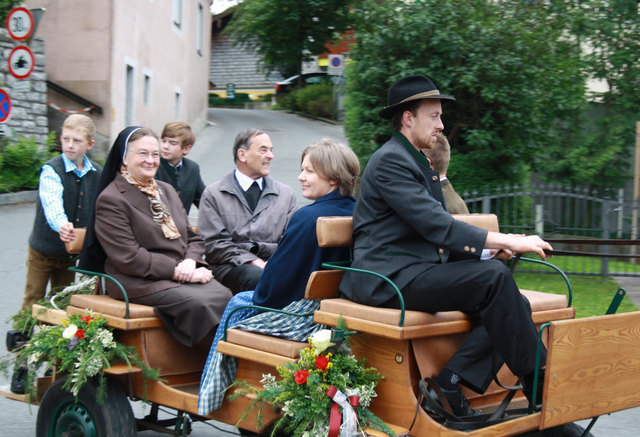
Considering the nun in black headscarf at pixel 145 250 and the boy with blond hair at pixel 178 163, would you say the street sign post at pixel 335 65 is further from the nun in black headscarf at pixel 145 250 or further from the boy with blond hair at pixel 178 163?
the nun in black headscarf at pixel 145 250

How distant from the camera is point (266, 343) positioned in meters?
3.78

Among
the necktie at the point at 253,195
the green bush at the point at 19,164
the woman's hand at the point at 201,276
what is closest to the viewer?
the woman's hand at the point at 201,276

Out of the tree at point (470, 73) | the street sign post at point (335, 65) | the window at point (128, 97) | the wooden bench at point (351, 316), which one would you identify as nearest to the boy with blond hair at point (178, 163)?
the wooden bench at point (351, 316)

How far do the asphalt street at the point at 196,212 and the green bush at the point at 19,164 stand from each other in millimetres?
514

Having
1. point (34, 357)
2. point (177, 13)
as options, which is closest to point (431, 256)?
point (34, 357)

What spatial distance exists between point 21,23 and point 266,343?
10.3 metres

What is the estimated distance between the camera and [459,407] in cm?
351

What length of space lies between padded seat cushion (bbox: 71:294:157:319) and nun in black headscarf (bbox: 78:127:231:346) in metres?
0.06

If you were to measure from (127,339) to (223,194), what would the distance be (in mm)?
1639

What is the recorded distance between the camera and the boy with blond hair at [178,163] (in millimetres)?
6266

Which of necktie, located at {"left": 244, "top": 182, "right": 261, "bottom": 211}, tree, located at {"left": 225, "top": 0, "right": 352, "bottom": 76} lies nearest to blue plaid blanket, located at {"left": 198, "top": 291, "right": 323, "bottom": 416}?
necktie, located at {"left": 244, "top": 182, "right": 261, "bottom": 211}

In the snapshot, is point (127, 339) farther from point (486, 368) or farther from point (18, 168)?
point (18, 168)

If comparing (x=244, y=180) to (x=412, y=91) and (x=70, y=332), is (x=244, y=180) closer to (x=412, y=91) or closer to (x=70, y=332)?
(x=70, y=332)

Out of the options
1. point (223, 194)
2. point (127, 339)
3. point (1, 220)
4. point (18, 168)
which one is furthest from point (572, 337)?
point (18, 168)
